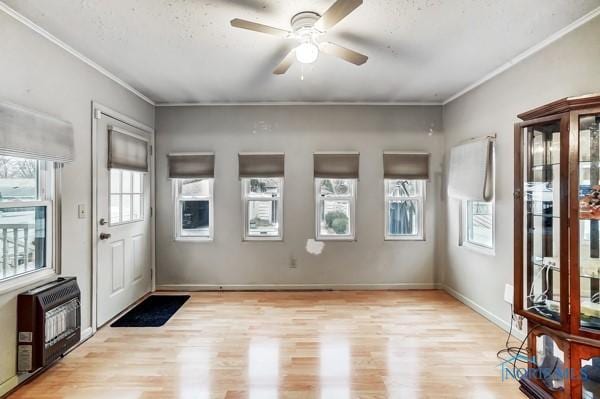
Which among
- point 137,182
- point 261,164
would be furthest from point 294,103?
point 137,182

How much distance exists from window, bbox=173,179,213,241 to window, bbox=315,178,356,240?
1.55m

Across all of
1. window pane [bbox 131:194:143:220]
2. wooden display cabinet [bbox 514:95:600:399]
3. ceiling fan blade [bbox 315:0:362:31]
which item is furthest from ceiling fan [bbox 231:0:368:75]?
window pane [bbox 131:194:143:220]

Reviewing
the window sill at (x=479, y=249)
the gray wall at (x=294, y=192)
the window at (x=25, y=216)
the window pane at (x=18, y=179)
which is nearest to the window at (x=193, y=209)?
the gray wall at (x=294, y=192)

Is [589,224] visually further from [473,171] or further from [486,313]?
[486,313]

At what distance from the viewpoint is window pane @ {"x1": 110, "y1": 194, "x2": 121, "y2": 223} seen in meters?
3.45

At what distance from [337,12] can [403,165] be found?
9.40 ft

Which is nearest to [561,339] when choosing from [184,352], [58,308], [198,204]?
[184,352]

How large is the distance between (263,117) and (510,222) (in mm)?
3192

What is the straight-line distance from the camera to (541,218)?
2.33 m

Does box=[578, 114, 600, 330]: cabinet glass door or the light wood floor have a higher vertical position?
box=[578, 114, 600, 330]: cabinet glass door

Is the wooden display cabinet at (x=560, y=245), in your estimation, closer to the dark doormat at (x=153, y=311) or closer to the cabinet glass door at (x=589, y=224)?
the cabinet glass door at (x=589, y=224)

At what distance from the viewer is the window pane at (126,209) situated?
146 inches

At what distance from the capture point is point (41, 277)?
2.49 m

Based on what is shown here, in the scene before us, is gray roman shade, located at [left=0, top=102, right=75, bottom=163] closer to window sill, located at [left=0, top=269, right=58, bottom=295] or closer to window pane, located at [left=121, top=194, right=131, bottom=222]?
window sill, located at [left=0, top=269, right=58, bottom=295]
